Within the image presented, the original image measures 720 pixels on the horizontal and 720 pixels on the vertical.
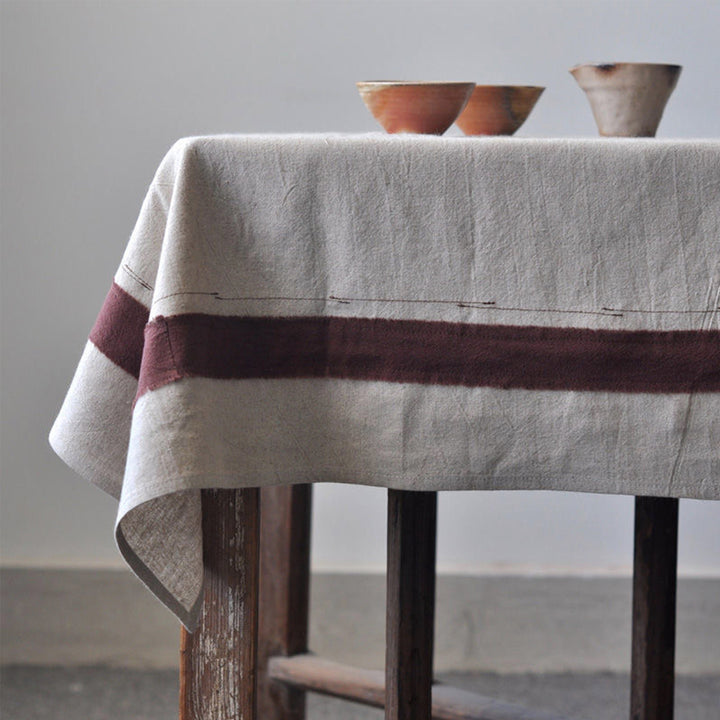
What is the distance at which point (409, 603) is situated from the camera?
2.70 feet

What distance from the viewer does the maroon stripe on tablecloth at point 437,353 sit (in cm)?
67

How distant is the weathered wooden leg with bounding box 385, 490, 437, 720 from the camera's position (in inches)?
32.4

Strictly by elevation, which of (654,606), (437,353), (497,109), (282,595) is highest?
(497,109)

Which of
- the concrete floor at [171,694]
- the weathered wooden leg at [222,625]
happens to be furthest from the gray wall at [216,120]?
the weathered wooden leg at [222,625]

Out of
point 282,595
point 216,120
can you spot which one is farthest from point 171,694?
point 216,120

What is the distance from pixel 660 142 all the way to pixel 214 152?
0.28 m

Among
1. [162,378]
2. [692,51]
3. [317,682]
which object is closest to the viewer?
[162,378]

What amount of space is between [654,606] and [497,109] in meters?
0.43

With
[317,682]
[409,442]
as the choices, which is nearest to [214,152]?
[409,442]

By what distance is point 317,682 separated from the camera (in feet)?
3.96

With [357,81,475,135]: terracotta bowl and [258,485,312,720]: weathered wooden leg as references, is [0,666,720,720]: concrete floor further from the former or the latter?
[357,81,475,135]: terracotta bowl

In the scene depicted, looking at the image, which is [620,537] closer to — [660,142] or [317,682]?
[317,682]

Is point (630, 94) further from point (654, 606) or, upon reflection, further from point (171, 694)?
point (171, 694)

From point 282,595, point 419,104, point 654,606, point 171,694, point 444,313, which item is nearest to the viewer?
point 444,313
